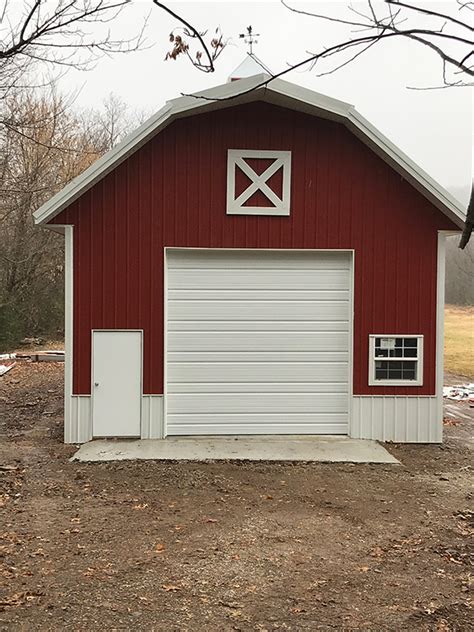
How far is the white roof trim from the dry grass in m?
11.1

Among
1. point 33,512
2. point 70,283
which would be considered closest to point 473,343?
point 70,283

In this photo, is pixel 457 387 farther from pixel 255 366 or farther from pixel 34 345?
pixel 34 345

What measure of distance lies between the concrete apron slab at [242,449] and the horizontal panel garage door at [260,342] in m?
0.29

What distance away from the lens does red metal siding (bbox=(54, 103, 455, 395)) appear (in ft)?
30.1

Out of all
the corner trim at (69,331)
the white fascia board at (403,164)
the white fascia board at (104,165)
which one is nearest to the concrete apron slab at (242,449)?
the corner trim at (69,331)

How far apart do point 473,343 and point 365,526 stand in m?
23.9

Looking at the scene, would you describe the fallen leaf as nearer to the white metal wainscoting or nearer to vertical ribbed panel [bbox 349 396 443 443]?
the white metal wainscoting

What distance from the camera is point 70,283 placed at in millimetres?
9148

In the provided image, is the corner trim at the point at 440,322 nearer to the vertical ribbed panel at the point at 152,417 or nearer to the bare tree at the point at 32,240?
the vertical ribbed panel at the point at 152,417

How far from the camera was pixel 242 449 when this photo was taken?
8828mm

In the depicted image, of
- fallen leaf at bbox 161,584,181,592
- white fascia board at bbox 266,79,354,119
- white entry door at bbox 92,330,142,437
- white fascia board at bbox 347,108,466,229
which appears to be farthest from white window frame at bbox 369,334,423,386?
fallen leaf at bbox 161,584,181,592

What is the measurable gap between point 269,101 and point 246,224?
1849 mm

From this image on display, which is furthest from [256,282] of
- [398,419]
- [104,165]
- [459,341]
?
[459,341]

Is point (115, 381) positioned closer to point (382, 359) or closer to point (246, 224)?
point (246, 224)
